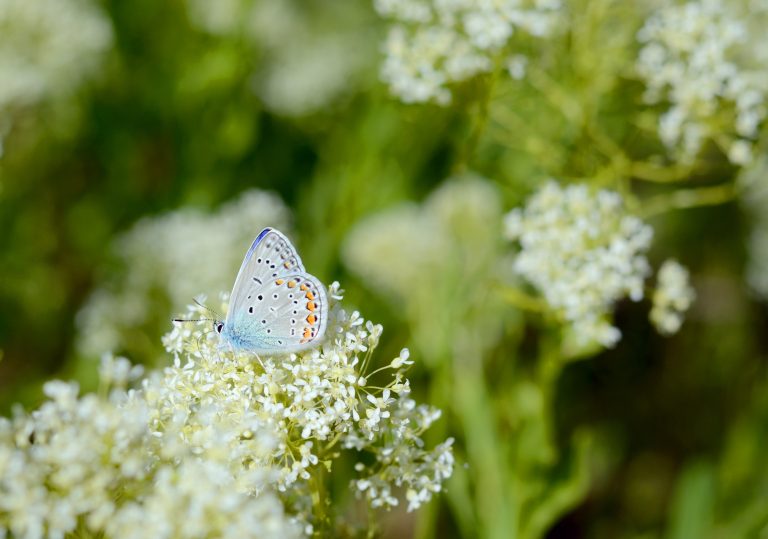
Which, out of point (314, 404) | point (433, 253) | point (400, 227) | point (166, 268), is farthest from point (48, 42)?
point (314, 404)

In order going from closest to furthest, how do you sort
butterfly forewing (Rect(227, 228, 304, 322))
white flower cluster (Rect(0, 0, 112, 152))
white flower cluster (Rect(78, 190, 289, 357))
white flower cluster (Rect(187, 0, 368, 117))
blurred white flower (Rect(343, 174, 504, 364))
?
1. butterfly forewing (Rect(227, 228, 304, 322))
2. blurred white flower (Rect(343, 174, 504, 364))
3. white flower cluster (Rect(78, 190, 289, 357))
4. white flower cluster (Rect(0, 0, 112, 152))
5. white flower cluster (Rect(187, 0, 368, 117))

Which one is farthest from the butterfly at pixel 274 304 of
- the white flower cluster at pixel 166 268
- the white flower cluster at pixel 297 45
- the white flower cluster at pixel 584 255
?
the white flower cluster at pixel 297 45

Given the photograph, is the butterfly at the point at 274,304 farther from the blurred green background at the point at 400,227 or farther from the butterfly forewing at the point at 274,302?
the blurred green background at the point at 400,227

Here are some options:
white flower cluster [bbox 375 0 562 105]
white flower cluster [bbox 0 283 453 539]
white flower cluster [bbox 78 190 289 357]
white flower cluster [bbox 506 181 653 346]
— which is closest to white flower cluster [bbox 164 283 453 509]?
white flower cluster [bbox 0 283 453 539]

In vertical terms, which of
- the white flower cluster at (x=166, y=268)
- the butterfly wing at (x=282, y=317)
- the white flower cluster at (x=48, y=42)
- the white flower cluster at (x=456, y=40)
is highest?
the white flower cluster at (x=48, y=42)

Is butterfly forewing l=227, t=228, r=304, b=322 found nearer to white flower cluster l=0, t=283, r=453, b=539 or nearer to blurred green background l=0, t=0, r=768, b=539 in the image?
white flower cluster l=0, t=283, r=453, b=539

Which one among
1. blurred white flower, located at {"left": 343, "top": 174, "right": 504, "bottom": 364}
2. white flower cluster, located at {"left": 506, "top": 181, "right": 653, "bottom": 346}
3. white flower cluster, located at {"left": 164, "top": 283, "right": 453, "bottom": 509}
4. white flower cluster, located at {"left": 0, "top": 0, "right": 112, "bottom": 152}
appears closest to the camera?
white flower cluster, located at {"left": 164, "top": 283, "right": 453, "bottom": 509}
